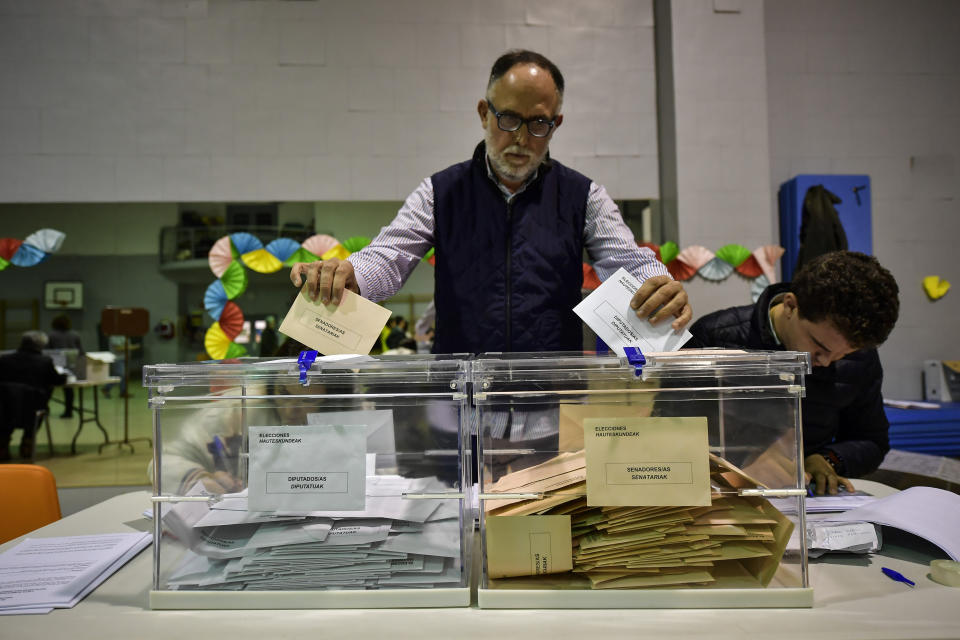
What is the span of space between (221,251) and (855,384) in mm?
3230

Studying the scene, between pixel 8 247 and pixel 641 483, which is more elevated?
pixel 8 247

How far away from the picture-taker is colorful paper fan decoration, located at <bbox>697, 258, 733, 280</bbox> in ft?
11.6

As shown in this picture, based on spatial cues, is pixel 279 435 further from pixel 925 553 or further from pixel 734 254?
pixel 734 254

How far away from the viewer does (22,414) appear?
3.43 m

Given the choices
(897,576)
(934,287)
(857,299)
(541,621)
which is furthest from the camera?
(934,287)

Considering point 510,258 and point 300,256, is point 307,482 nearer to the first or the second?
point 510,258

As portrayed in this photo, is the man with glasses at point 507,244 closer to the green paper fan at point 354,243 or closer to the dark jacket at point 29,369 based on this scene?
the green paper fan at point 354,243

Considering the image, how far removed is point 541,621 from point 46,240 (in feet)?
13.0

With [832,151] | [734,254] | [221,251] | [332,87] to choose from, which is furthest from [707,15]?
[221,251]

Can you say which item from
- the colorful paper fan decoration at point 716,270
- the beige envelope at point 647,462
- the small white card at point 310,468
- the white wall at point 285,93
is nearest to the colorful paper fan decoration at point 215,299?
the white wall at point 285,93

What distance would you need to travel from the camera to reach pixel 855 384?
155 centimetres

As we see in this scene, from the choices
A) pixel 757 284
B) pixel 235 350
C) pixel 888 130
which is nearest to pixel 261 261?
pixel 235 350

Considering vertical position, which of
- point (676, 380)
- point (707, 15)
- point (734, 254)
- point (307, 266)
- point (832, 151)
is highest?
point (707, 15)

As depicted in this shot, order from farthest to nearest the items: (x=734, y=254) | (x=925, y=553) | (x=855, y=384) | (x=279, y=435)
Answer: (x=734, y=254) → (x=855, y=384) → (x=925, y=553) → (x=279, y=435)
